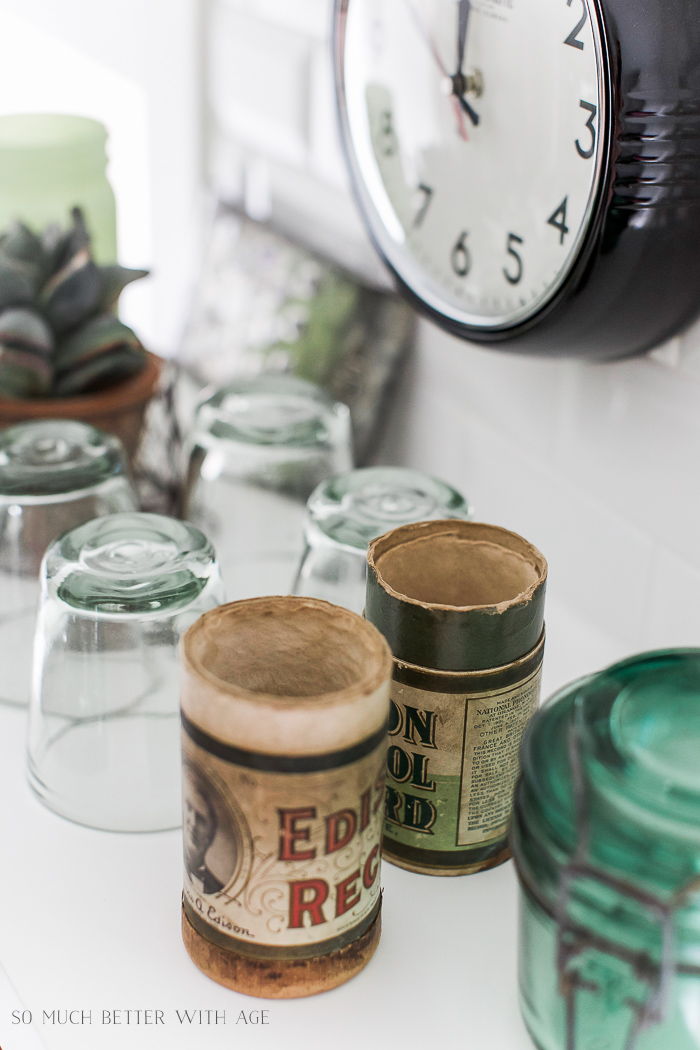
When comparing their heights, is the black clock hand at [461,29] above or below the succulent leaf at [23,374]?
above

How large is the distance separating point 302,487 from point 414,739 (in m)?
0.33

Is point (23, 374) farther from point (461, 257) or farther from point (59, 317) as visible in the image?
point (461, 257)

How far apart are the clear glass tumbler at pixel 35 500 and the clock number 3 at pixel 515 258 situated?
10.9 inches

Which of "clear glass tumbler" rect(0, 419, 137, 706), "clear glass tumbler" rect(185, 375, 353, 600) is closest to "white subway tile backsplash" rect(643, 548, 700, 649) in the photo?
"clear glass tumbler" rect(185, 375, 353, 600)

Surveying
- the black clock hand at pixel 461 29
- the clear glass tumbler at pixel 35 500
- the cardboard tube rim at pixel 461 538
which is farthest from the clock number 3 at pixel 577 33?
the clear glass tumbler at pixel 35 500

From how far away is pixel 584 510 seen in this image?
0.79 metres

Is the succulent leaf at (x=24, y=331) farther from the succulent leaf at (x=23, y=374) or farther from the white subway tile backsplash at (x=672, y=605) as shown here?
the white subway tile backsplash at (x=672, y=605)

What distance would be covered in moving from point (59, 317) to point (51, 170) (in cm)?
18

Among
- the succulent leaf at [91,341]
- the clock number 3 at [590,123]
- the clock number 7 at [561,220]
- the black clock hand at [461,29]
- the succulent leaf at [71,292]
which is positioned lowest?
the succulent leaf at [91,341]

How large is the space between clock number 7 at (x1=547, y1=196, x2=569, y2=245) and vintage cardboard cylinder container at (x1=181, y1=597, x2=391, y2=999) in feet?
0.91

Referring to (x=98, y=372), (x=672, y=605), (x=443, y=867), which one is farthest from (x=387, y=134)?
(x=443, y=867)

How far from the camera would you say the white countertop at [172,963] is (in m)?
0.47

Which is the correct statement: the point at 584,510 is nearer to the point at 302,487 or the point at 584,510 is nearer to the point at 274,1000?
the point at 302,487

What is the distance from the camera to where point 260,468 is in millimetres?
782
